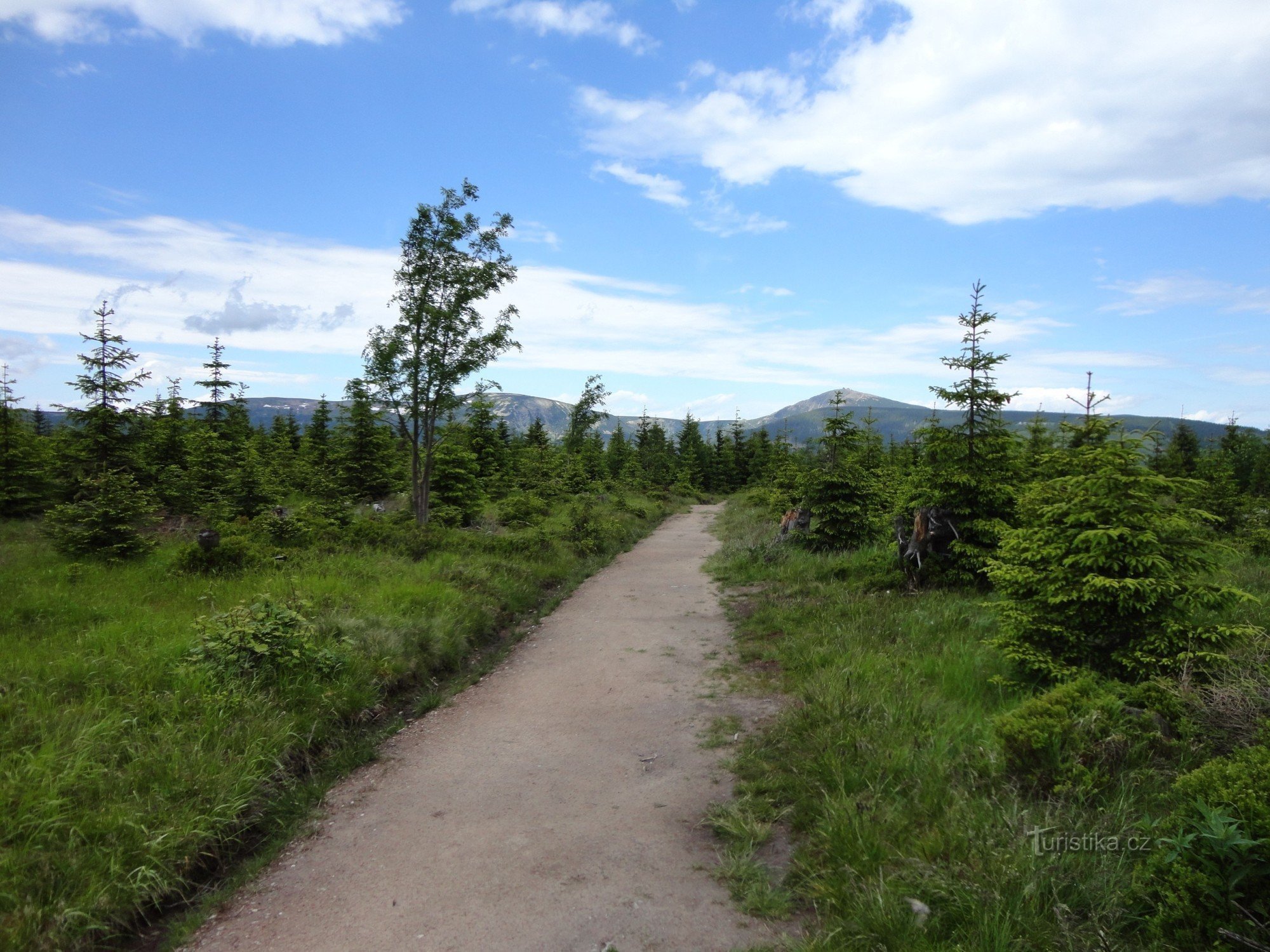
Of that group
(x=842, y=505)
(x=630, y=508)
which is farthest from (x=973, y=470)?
(x=630, y=508)

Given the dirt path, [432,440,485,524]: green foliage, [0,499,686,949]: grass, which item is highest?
[432,440,485,524]: green foliage

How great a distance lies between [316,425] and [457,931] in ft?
129

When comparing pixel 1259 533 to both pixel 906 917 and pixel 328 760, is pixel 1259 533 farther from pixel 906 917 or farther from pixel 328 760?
A: pixel 328 760

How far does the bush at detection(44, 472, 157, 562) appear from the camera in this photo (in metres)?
10.2

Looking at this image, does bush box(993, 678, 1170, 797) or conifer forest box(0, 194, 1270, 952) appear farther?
bush box(993, 678, 1170, 797)

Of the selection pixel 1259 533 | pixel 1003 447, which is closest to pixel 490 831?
pixel 1003 447

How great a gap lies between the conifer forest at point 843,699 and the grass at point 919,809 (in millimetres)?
22

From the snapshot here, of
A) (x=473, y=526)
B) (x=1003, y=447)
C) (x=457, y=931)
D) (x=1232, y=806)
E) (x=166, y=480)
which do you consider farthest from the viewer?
(x=473, y=526)

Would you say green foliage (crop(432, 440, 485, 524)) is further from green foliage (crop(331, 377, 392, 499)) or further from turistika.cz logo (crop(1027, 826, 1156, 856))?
turistika.cz logo (crop(1027, 826, 1156, 856))

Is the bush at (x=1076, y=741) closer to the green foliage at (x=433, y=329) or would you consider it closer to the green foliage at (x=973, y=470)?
the green foliage at (x=973, y=470)

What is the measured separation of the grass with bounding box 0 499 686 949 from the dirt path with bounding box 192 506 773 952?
48 centimetres

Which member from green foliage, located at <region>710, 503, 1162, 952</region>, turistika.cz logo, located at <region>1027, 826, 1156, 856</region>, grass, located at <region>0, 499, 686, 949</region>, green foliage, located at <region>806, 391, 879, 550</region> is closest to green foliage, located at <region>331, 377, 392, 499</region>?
grass, located at <region>0, 499, 686, 949</region>

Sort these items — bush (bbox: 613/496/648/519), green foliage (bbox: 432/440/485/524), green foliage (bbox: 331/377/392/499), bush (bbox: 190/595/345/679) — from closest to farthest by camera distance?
bush (bbox: 190/595/345/679), green foliage (bbox: 432/440/485/524), green foliage (bbox: 331/377/392/499), bush (bbox: 613/496/648/519)

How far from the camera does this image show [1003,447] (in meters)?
10.0
